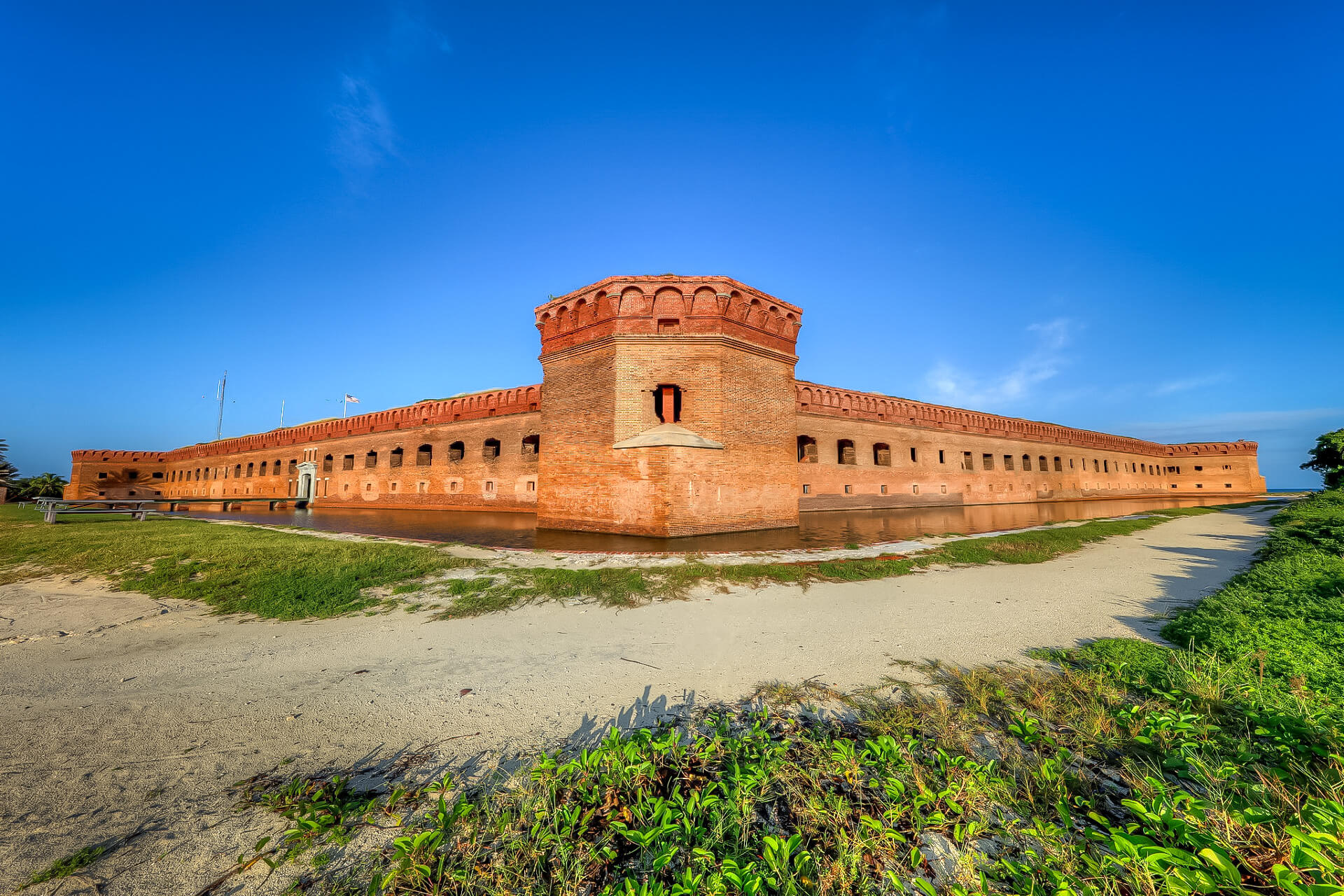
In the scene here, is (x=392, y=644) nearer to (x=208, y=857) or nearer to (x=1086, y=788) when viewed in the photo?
(x=208, y=857)

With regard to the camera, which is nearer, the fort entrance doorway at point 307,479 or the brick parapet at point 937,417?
the brick parapet at point 937,417

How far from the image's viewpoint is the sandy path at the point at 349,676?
1.72 metres

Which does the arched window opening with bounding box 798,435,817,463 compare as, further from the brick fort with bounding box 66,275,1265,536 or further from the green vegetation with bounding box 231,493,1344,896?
the green vegetation with bounding box 231,493,1344,896

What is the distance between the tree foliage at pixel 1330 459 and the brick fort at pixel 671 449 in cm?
942

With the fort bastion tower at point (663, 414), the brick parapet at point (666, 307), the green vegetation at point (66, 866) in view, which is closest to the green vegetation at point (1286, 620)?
the green vegetation at point (66, 866)

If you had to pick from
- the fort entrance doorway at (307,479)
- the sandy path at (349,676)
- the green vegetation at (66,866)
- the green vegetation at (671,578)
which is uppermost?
the fort entrance doorway at (307,479)

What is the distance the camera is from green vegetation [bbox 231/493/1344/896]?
4.33ft

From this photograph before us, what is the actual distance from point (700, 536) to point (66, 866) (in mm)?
10060

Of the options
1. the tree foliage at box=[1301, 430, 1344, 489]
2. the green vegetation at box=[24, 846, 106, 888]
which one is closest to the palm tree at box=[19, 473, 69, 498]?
the green vegetation at box=[24, 846, 106, 888]

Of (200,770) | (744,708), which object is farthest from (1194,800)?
(200,770)

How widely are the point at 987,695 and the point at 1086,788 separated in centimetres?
86

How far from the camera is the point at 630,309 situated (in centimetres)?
1170

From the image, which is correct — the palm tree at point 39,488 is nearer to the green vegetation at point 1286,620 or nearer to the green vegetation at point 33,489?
the green vegetation at point 33,489

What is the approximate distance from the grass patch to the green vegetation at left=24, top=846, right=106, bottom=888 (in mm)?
3392
